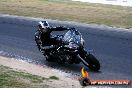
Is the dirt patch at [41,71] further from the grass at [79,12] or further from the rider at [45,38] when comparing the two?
the grass at [79,12]

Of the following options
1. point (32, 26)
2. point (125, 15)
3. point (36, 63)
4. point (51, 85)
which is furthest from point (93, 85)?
point (125, 15)

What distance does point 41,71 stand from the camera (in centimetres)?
1333

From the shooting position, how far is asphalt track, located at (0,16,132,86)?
46.2 ft

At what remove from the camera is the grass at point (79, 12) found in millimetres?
32094

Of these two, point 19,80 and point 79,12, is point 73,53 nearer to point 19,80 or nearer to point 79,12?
point 19,80

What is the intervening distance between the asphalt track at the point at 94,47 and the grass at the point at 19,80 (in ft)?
6.31

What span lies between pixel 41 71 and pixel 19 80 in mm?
2034

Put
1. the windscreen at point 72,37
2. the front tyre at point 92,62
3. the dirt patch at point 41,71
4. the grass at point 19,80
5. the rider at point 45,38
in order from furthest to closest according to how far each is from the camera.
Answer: the rider at point 45,38
the windscreen at point 72,37
the front tyre at point 92,62
the dirt patch at point 41,71
the grass at point 19,80

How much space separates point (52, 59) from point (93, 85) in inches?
147

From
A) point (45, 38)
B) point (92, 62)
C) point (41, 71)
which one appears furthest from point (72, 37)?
point (41, 71)

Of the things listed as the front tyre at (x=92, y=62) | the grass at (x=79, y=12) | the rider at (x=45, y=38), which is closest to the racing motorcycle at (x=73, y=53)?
the front tyre at (x=92, y=62)

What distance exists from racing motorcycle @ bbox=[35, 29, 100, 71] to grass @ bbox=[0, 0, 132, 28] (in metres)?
14.8

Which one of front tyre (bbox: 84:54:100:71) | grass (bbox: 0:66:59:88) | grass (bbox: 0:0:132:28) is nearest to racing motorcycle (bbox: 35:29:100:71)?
front tyre (bbox: 84:54:100:71)

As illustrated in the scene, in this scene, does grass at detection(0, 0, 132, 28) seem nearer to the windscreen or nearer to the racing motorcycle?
the windscreen
